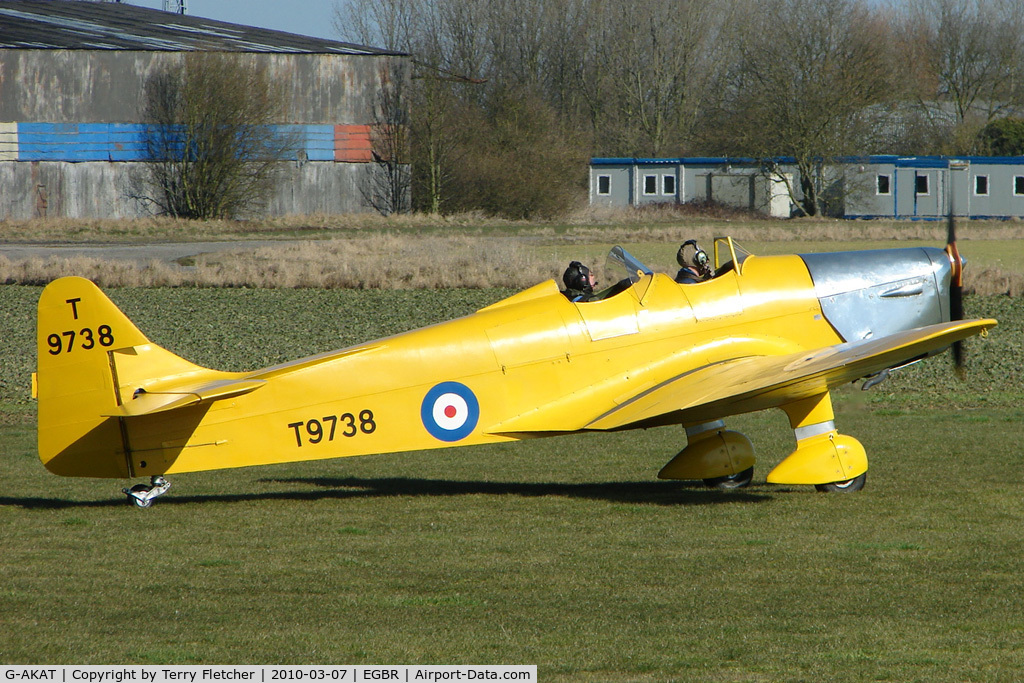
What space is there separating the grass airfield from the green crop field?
0.03 metres

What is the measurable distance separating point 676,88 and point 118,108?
4917cm

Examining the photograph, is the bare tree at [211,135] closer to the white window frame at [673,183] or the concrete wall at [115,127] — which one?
the concrete wall at [115,127]

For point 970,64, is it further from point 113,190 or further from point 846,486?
point 846,486

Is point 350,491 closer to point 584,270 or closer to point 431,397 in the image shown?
point 431,397

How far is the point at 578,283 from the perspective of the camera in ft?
A: 32.4

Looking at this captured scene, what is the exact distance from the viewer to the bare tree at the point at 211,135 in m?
51.4

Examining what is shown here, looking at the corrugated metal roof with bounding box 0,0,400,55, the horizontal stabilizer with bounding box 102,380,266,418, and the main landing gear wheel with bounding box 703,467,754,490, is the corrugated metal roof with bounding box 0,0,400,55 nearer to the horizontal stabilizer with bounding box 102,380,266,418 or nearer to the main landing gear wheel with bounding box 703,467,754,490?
the horizontal stabilizer with bounding box 102,380,266,418

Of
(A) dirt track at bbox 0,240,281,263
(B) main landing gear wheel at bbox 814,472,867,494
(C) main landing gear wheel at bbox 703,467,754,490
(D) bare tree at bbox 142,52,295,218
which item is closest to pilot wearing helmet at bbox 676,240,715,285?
(C) main landing gear wheel at bbox 703,467,754,490

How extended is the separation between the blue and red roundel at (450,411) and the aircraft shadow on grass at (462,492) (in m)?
1.16

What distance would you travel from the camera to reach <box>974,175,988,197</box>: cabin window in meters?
61.2

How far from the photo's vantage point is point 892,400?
17.1 meters

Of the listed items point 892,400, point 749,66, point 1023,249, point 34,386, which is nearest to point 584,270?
point 34,386

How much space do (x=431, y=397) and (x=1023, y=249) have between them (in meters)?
35.3

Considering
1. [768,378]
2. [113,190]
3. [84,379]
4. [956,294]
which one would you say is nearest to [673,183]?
[113,190]
